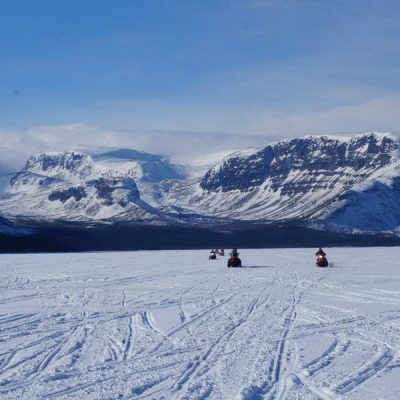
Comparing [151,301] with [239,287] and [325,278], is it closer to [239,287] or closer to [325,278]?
[239,287]

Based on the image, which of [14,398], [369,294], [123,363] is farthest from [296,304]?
[14,398]

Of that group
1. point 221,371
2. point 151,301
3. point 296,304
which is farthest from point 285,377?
point 151,301

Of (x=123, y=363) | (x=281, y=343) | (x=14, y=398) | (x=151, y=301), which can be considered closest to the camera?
(x=14, y=398)

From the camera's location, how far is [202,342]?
16.0 metres

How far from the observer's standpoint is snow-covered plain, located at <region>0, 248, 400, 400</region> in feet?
39.0

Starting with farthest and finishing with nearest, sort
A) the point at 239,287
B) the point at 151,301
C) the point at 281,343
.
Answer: the point at 239,287
the point at 151,301
the point at 281,343

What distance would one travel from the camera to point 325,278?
33.8m

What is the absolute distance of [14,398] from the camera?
11195mm

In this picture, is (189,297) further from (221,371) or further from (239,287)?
(221,371)

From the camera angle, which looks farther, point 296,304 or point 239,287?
point 239,287

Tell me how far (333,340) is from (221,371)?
4056 mm

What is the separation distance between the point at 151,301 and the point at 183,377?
39.8 feet

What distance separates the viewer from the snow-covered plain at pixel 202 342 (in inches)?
469

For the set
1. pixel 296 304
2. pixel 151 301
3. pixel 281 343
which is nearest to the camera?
pixel 281 343
